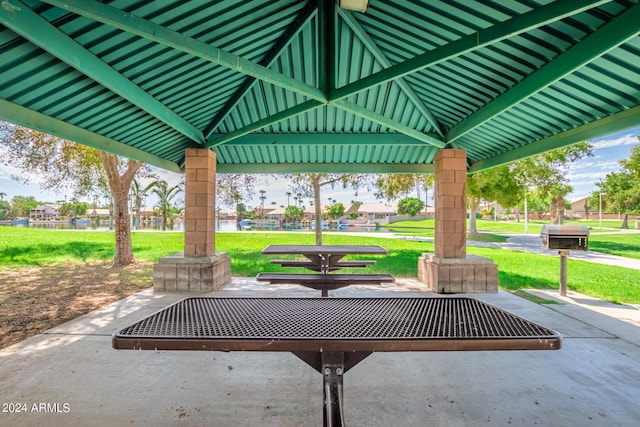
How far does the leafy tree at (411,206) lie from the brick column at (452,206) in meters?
56.5

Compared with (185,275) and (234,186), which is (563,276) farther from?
(234,186)

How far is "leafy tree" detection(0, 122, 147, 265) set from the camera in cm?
1057

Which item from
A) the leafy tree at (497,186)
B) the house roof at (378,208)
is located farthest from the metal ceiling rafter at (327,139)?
the house roof at (378,208)

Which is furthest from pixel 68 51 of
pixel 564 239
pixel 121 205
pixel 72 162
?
pixel 72 162

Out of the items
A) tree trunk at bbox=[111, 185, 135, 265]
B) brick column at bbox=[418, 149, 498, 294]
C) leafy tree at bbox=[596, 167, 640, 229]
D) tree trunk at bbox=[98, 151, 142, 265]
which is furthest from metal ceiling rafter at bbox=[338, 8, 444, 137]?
leafy tree at bbox=[596, 167, 640, 229]

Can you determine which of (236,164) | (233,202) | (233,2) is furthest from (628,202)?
(233,2)

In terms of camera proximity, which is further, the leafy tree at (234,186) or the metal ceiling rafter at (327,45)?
the leafy tree at (234,186)

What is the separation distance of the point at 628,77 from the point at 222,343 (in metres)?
4.74

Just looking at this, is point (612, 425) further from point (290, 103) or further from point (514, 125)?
point (290, 103)

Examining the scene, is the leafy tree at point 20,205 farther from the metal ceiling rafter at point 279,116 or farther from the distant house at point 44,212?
the metal ceiling rafter at point 279,116

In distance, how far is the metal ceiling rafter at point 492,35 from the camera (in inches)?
94.0

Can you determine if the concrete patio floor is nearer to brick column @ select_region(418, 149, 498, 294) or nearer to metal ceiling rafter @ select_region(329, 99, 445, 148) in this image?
brick column @ select_region(418, 149, 498, 294)

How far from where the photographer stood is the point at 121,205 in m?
10.6

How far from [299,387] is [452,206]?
496 cm
